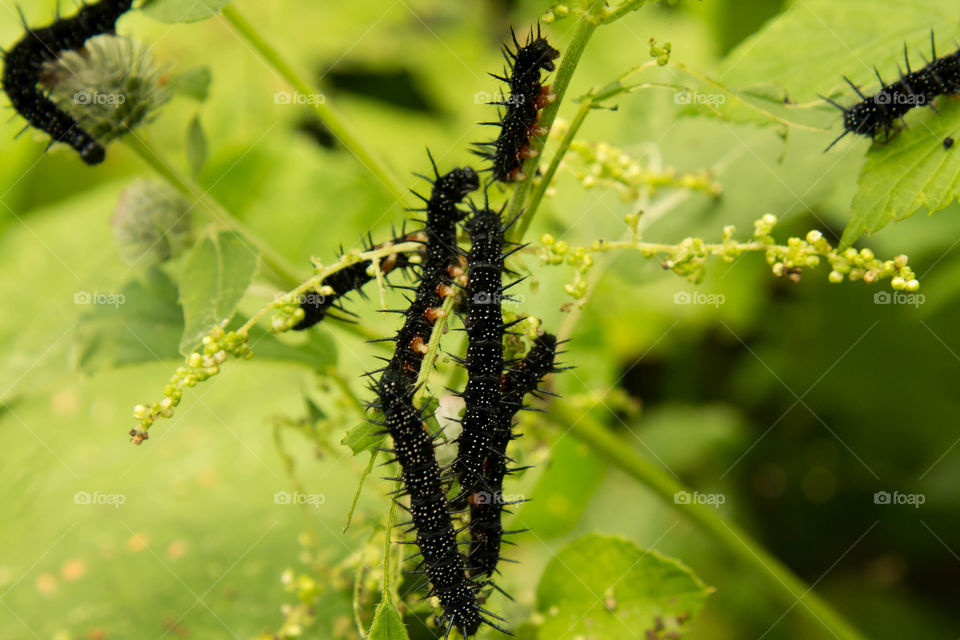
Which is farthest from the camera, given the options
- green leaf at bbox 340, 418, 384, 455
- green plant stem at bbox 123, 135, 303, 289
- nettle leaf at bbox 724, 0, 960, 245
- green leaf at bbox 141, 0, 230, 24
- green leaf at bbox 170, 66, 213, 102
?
green leaf at bbox 170, 66, 213, 102

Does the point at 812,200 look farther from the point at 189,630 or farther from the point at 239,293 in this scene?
the point at 189,630

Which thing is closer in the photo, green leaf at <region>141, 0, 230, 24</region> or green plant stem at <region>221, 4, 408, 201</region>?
green leaf at <region>141, 0, 230, 24</region>

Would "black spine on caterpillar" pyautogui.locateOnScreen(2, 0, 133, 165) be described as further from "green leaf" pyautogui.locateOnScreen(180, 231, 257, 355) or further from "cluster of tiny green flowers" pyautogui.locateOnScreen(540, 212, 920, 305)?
"cluster of tiny green flowers" pyautogui.locateOnScreen(540, 212, 920, 305)

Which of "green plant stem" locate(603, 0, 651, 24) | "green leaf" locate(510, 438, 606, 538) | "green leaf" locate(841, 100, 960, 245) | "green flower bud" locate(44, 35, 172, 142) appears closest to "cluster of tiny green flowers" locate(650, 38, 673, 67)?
"green plant stem" locate(603, 0, 651, 24)

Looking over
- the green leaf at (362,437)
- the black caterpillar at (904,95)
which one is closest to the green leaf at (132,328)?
the green leaf at (362,437)

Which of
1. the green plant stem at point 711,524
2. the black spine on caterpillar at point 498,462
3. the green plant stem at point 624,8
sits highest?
the green plant stem at point 624,8

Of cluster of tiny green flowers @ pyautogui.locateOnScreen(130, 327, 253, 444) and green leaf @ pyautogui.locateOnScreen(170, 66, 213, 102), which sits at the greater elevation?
green leaf @ pyautogui.locateOnScreen(170, 66, 213, 102)

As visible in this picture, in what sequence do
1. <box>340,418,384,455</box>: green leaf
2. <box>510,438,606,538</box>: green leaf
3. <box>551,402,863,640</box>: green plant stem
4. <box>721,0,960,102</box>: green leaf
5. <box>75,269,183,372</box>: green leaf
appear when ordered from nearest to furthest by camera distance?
<box>340,418,384,455</box>: green leaf → <box>721,0,960,102</box>: green leaf → <box>75,269,183,372</box>: green leaf → <box>551,402,863,640</box>: green plant stem → <box>510,438,606,538</box>: green leaf

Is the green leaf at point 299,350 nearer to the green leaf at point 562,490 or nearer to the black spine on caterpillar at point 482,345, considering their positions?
the black spine on caterpillar at point 482,345
